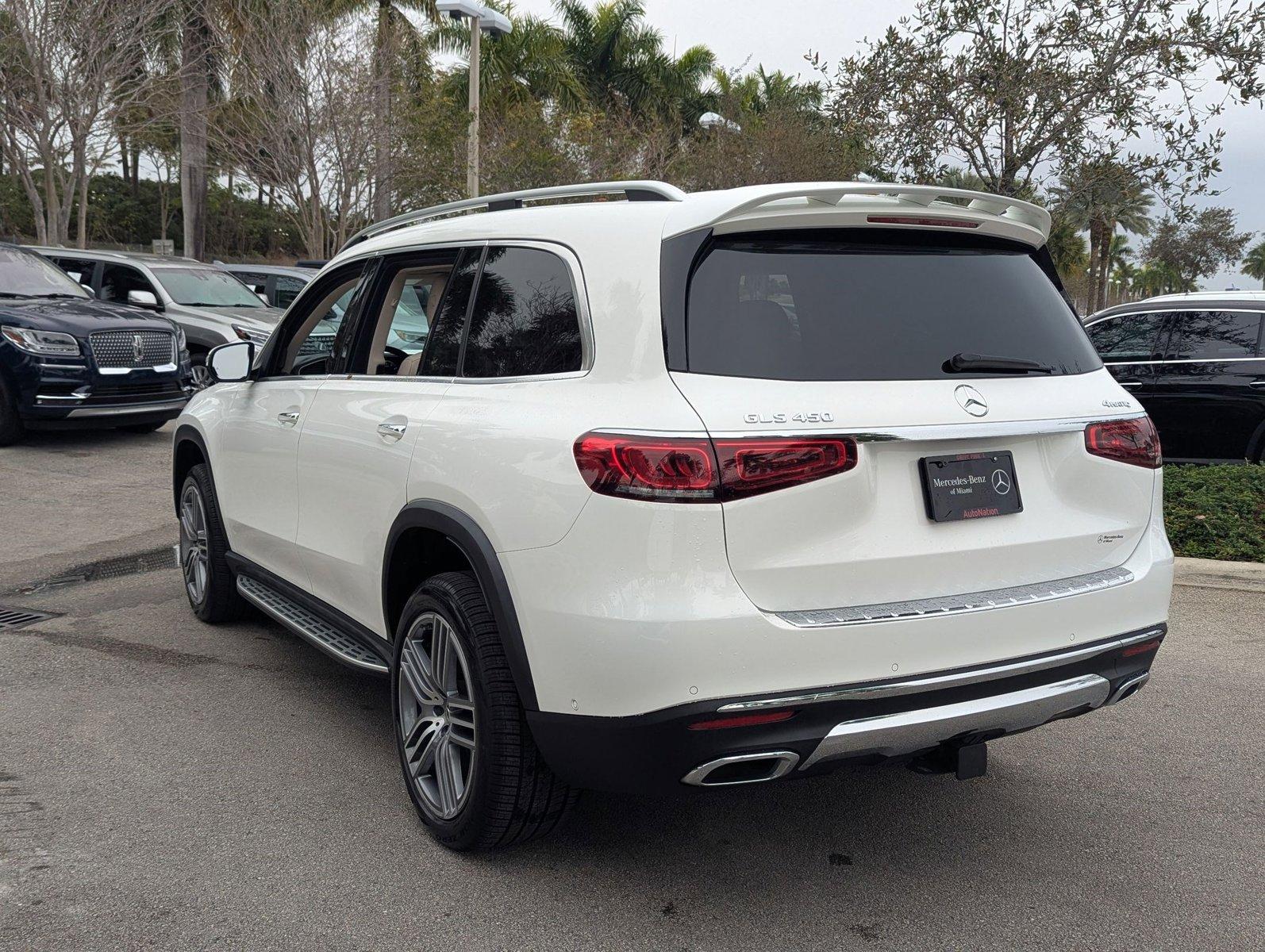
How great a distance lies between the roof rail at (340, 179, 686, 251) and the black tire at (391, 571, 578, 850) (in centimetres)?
116

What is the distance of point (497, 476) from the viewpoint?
3.13 metres

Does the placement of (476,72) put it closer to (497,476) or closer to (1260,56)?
(1260,56)

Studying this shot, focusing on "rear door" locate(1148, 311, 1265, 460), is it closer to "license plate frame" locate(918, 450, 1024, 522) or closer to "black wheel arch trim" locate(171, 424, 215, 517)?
Result: "license plate frame" locate(918, 450, 1024, 522)

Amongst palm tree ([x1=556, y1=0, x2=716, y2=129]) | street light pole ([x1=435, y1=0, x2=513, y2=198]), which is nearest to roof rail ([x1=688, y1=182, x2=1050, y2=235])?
street light pole ([x1=435, y1=0, x2=513, y2=198])

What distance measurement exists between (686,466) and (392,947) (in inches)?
55.4

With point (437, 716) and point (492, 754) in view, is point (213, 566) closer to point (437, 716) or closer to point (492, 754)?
point (437, 716)

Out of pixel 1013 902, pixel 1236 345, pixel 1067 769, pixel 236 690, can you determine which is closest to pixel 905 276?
pixel 1013 902

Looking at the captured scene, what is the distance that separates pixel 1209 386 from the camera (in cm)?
948

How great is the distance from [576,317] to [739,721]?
1135mm

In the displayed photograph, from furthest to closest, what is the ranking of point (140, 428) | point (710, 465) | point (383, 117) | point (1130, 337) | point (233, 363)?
point (383, 117) < point (140, 428) < point (1130, 337) < point (233, 363) < point (710, 465)

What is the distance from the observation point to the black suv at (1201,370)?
Answer: 9367mm

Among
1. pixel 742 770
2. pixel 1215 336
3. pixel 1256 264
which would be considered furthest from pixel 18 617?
pixel 1256 264

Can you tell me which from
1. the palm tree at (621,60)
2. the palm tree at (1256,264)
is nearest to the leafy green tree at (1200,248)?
the palm tree at (621,60)

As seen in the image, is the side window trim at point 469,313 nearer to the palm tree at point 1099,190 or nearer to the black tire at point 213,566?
the black tire at point 213,566
